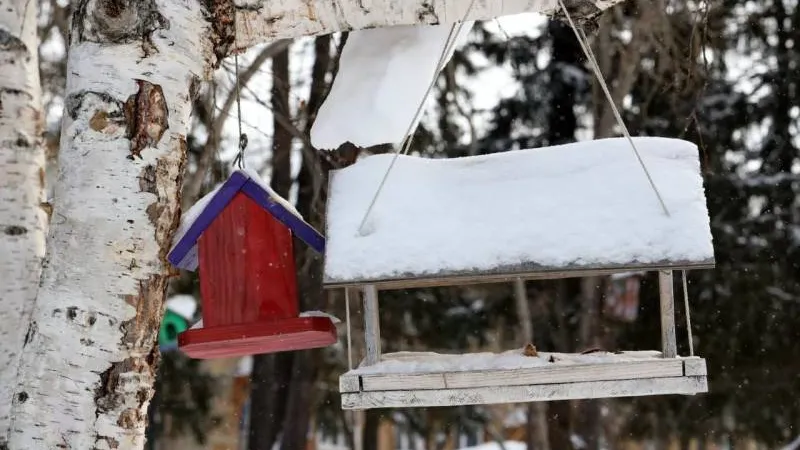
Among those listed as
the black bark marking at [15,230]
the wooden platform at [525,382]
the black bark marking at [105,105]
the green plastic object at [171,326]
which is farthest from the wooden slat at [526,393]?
the green plastic object at [171,326]

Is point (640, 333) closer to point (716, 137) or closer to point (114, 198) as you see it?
point (716, 137)

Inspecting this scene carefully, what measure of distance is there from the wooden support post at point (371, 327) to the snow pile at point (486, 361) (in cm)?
3

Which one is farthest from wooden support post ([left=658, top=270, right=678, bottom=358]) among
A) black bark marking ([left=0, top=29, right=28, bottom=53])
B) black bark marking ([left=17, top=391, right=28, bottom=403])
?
black bark marking ([left=0, top=29, right=28, bottom=53])

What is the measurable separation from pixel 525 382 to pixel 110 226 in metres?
0.98

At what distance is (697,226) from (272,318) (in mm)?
1030

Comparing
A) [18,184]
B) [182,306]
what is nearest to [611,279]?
[182,306]

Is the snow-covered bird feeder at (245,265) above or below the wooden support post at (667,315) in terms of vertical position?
above

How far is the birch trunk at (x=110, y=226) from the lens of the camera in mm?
2004

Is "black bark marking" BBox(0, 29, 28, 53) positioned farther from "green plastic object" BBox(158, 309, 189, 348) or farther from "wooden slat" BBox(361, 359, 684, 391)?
"green plastic object" BBox(158, 309, 189, 348)

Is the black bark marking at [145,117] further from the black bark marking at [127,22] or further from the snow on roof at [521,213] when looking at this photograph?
the snow on roof at [521,213]

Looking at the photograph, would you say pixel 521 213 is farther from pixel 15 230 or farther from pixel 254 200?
pixel 15 230

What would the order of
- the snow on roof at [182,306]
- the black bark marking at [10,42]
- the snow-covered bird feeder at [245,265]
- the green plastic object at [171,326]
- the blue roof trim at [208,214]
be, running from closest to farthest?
1. the blue roof trim at [208,214]
2. the snow-covered bird feeder at [245,265]
3. the black bark marking at [10,42]
4. the green plastic object at [171,326]
5. the snow on roof at [182,306]

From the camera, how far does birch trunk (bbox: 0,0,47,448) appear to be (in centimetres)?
300

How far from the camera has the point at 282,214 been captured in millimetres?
2297
